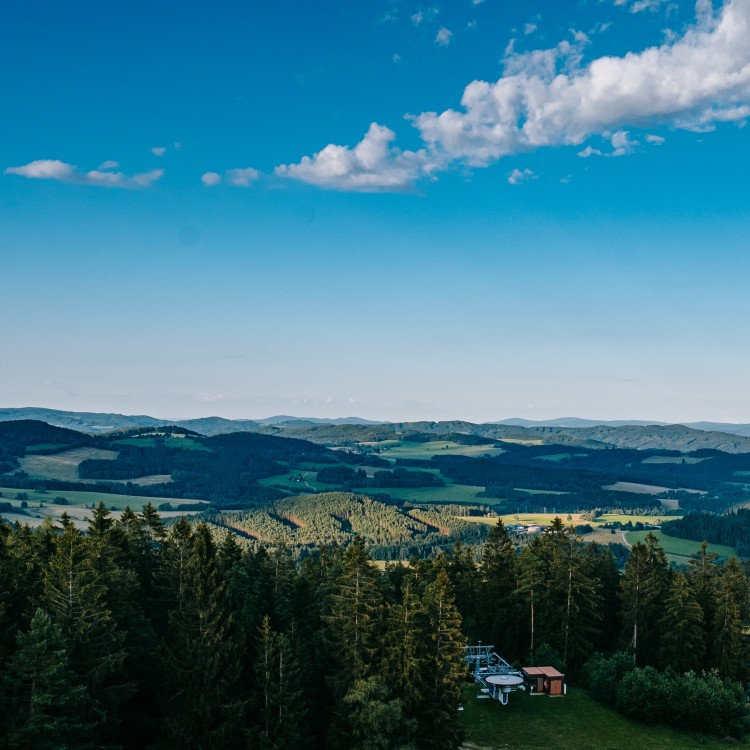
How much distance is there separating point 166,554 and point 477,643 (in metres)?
37.9

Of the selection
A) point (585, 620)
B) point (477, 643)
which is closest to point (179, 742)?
point (477, 643)

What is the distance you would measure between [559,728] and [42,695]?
44.1m

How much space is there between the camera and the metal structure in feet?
219

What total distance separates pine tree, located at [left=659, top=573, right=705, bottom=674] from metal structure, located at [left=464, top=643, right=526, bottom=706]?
1719 centimetres

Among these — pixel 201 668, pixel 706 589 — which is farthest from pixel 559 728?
pixel 201 668

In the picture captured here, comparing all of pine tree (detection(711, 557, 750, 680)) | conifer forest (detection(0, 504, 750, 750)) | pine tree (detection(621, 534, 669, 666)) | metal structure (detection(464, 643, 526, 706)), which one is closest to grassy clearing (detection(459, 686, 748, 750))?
metal structure (detection(464, 643, 526, 706))

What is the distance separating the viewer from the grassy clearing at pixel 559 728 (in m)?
59.8

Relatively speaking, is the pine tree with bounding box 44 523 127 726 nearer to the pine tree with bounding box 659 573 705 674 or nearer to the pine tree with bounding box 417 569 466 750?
the pine tree with bounding box 417 569 466 750

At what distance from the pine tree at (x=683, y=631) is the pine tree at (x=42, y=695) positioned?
57.8m

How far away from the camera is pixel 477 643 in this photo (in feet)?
258

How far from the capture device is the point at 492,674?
69500 mm

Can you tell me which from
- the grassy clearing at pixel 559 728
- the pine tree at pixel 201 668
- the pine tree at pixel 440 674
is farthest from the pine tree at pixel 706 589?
the pine tree at pixel 201 668

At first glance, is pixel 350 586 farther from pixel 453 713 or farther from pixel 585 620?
pixel 585 620

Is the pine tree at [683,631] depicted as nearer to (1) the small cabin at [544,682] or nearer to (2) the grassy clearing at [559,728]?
(2) the grassy clearing at [559,728]
